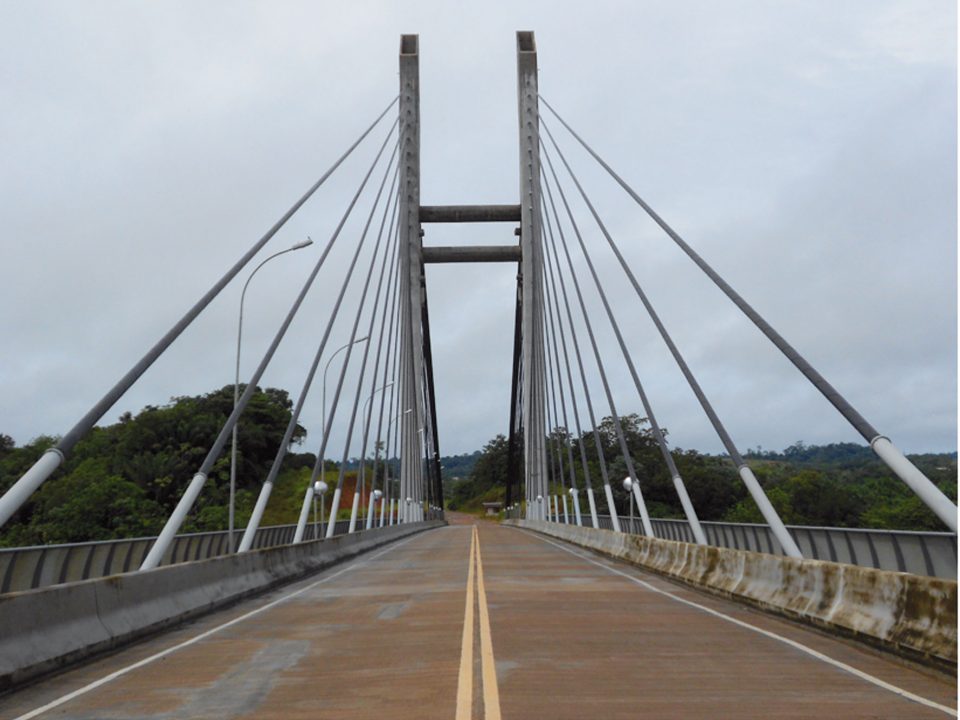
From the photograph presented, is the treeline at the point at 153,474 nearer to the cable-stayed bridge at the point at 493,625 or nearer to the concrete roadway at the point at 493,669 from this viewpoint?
→ the cable-stayed bridge at the point at 493,625

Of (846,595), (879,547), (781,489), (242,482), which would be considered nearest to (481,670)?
(846,595)

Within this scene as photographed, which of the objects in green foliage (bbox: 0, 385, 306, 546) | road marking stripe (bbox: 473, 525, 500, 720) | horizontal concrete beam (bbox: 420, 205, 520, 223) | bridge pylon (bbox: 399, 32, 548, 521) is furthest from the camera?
green foliage (bbox: 0, 385, 306, 546)

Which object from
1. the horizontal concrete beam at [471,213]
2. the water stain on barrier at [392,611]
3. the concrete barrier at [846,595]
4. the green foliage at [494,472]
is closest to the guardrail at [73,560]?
the water stain on barrier at [392,611]

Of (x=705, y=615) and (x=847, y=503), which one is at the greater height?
(x=847, y=503)

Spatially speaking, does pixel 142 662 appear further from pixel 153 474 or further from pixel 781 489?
pixel 153 474

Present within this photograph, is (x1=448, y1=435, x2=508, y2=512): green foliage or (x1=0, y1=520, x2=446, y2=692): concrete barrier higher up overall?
(x1=448, y1=435, x2=508, y2=512): green foliage

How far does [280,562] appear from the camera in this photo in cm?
2348

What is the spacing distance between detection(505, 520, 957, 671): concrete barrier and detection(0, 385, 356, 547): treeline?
5666 cm

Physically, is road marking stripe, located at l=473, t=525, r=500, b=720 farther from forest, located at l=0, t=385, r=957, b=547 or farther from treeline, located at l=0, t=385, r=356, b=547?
treeline, located at l=0, t=385, r=356, b=547

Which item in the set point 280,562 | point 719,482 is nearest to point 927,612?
point 280,562

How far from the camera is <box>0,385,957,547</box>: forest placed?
71.5 metres

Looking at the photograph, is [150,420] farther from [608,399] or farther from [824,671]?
[824,671]

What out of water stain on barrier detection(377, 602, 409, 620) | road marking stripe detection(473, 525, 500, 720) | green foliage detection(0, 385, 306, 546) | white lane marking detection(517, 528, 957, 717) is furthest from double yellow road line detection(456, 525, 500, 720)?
green foliage detection(0, 385, 306, 546)

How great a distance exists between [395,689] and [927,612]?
17.1ft
